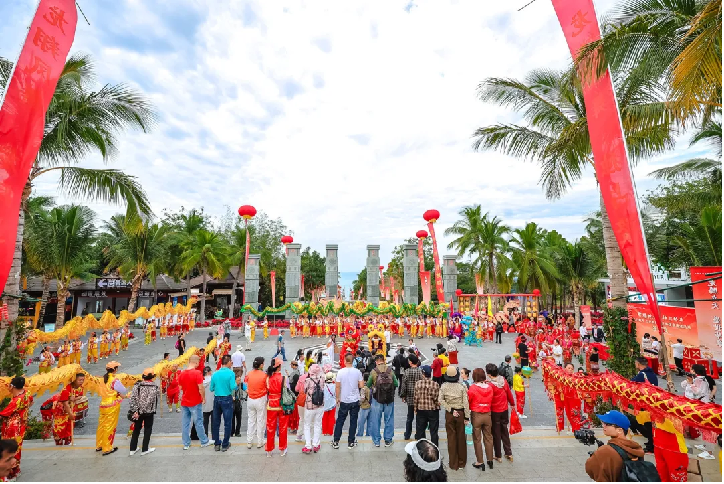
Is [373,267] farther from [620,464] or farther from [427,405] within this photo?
[620,464]

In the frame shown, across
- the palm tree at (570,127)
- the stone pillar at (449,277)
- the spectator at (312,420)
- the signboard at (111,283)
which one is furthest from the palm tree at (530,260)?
the signboard at (111,283)

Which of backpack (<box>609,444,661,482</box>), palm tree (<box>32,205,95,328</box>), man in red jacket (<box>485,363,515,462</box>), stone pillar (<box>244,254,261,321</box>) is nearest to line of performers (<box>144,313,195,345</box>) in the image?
stone pillar (<box>244,254,261,321</box>)

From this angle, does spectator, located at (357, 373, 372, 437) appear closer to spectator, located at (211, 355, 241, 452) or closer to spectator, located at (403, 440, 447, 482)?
spectator, located at (211, 355, 241, 452)

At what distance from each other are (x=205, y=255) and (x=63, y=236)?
33.0ft

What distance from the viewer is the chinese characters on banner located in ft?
40.2

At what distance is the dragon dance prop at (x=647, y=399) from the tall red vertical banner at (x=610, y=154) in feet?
3.46

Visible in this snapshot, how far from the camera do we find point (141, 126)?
912 cm

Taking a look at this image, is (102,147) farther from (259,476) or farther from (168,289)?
(168,289)

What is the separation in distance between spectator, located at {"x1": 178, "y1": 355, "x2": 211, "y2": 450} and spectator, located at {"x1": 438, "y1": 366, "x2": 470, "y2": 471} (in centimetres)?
388

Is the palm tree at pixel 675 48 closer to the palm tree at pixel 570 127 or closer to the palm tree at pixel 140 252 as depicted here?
the palm tree at pixel 570 127

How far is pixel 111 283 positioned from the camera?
31969 millimetres

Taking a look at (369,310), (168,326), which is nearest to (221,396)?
(369,310)

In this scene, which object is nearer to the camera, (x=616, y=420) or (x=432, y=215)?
(x=616, y=420)

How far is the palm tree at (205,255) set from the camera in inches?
1115
